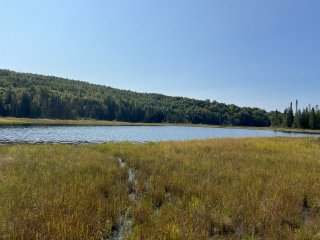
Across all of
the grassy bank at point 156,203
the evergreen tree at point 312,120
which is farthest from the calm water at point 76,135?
the evergreen tree at point 312,120

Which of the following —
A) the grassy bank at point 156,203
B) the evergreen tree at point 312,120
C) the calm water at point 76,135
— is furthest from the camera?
the evergreen tree at point 312,120

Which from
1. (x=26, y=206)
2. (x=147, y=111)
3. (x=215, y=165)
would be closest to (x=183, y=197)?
(x=26, y=206)

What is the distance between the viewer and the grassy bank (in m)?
8.13

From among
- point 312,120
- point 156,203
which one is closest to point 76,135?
point 156,203

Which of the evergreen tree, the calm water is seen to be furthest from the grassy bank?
the evergreen tree

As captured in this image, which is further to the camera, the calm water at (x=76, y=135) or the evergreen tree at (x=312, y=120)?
the evergreen tree at (x=312, y=120)

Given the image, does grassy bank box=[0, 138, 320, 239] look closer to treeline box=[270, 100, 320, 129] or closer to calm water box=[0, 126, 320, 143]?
calm water box=[0, 126, 320, 143]

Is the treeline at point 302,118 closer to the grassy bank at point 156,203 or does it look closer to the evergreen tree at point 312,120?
the evergreen tree at point 312,120

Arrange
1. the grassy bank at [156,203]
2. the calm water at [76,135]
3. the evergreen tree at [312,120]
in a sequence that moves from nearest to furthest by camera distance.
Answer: the grassy bank at [156,203], the calm water at [76,135], the evergreen tree at [312,120]

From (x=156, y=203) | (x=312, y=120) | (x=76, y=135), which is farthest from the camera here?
(x=312, y=120)

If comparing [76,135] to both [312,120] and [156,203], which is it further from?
[312,120]

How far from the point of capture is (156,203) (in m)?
11.2

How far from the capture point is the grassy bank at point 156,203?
813cm

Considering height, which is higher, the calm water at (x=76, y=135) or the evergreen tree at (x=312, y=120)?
the evergreen tree at (x=312, y=120)
